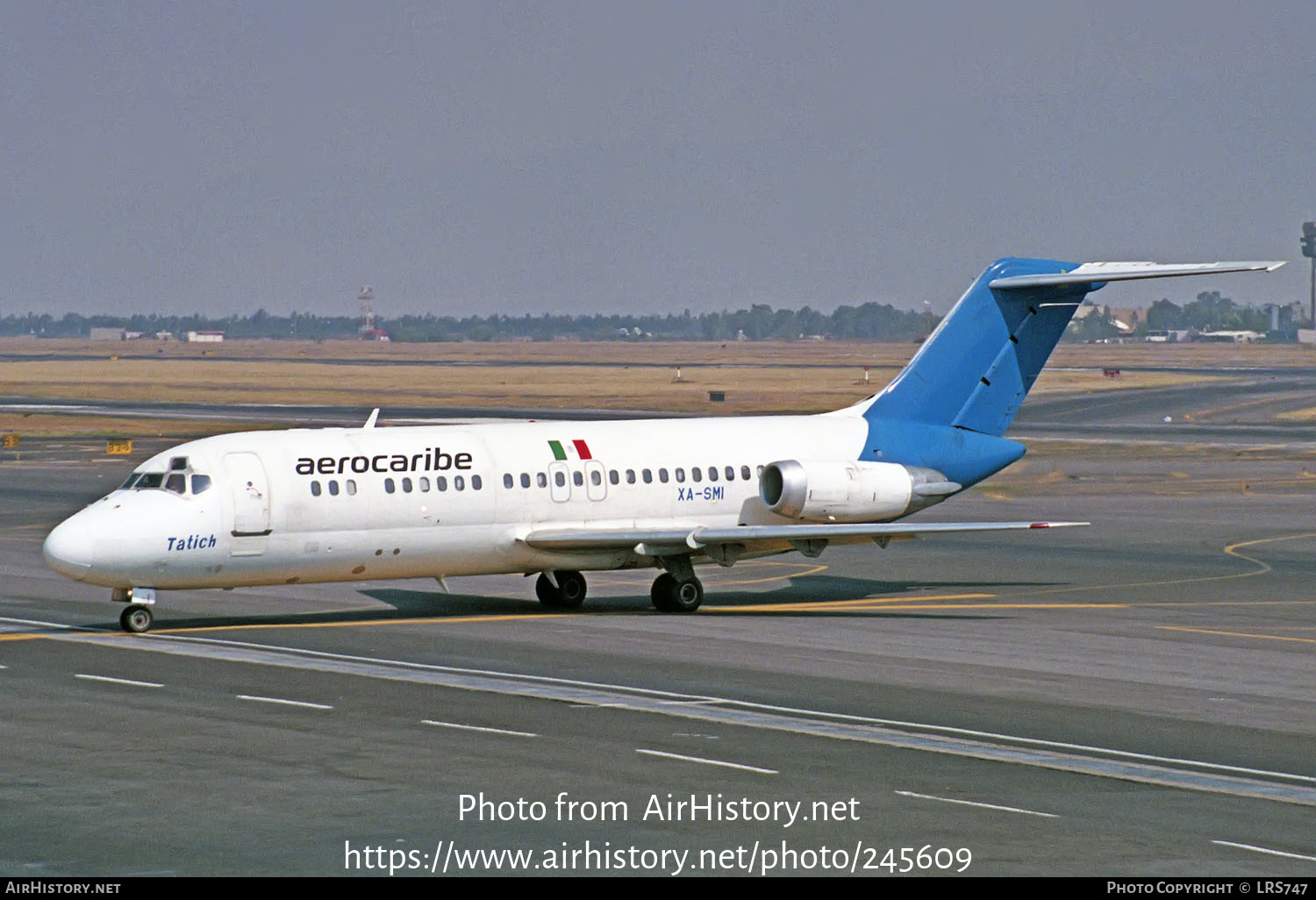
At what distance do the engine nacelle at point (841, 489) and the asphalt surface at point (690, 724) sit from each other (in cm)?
198

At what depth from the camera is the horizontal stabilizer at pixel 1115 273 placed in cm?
3853

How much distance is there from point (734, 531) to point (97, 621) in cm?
1176

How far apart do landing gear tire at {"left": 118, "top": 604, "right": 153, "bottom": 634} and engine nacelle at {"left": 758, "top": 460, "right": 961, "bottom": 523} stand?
1233 cm

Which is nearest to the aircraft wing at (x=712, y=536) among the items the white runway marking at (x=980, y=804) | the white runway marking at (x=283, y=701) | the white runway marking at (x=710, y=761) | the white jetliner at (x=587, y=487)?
the white jetliner at (x=587, y=487)

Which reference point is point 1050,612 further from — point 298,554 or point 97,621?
point 97,621

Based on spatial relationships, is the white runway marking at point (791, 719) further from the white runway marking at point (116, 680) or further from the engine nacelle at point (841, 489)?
the engine nacelle at point (841, 489)

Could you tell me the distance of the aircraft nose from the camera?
3216 centimetres

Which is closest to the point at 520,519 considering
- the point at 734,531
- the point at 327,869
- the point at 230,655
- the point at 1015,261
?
the point at 734,531

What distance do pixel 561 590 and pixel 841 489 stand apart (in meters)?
5.91

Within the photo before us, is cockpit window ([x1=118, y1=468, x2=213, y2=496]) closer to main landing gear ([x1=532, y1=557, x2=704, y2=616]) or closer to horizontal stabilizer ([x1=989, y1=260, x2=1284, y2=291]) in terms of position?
main landing gear ([x1=532, y1=557, x2=704, y2=616])

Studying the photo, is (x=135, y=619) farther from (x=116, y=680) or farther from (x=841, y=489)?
(x=841, y=489)

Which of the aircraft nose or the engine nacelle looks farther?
the engine nacelle

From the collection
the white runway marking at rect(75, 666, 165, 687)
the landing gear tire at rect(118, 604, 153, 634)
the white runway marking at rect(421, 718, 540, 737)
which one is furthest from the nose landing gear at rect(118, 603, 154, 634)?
the white runway marking at rect(421, 718, 540, 737)

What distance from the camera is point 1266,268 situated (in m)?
38.4
